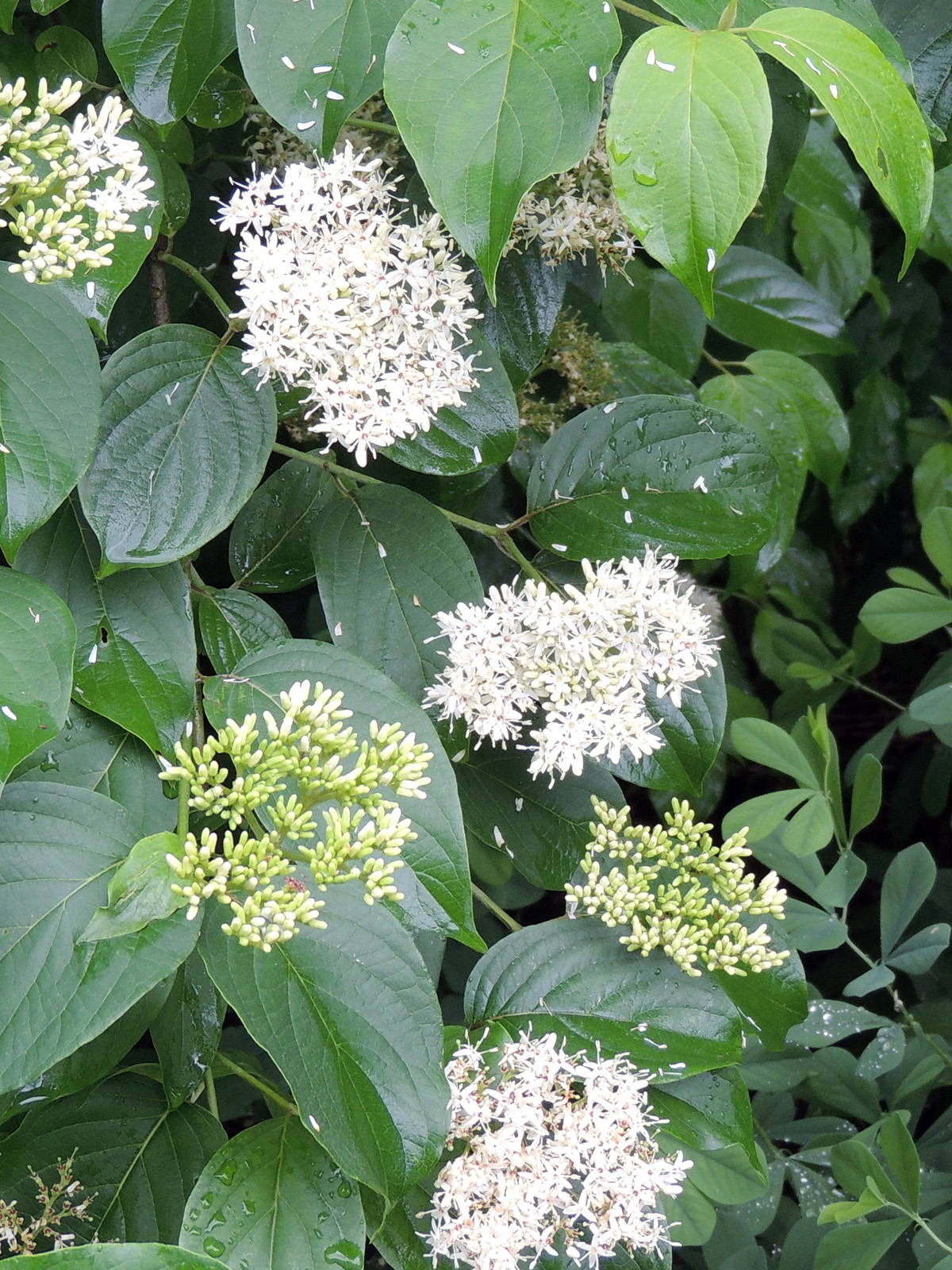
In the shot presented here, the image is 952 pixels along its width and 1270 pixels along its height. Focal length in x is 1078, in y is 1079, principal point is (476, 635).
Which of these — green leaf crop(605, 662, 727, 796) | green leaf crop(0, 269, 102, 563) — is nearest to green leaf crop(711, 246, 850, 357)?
green leaf crop(605, 662, 727, 796)

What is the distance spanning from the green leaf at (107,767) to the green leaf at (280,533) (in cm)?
19

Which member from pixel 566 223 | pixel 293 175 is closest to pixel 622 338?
pixel 566 223

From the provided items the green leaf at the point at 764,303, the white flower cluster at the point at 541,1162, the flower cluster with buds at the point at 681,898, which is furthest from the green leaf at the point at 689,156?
the green leaf at the point at 764,303

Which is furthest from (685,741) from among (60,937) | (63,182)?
(63,182)

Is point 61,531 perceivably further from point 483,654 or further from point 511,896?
point 511,896

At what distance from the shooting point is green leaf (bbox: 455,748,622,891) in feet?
2.90

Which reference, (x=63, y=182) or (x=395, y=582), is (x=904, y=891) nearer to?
(x=395, y=582)

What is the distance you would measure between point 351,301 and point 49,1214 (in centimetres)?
61

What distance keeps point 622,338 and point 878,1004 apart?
3.63ft

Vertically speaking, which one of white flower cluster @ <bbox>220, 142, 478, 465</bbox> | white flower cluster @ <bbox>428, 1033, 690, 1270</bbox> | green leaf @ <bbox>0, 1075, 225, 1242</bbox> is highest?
white flower cluster @ <bbox>220, 142, 478, 465</bbox>

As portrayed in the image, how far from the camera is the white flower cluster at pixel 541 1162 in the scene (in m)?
0.68

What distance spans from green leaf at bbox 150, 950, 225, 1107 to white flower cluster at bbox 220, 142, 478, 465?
1.22 feet

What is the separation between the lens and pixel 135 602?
712 millimetres

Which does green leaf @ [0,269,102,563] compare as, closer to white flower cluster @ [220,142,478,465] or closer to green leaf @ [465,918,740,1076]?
white flower cluster @ [220,142,478,465]
